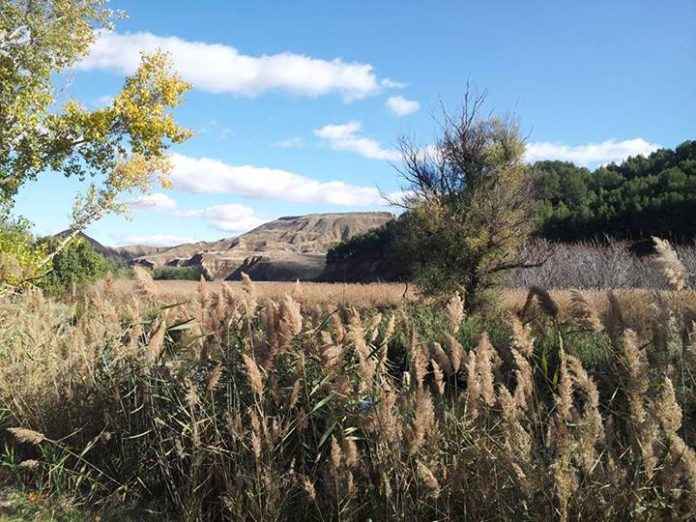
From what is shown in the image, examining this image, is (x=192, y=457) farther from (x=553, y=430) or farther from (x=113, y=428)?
(x=553, y=430)

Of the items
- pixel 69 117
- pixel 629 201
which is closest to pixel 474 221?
pixel 69 117

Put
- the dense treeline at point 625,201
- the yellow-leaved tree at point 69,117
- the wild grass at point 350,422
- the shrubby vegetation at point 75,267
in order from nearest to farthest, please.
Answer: the wild grass at point 350,422, the yellow-leaved tree at point 69,117, the shrubby vegetation at point 75,267, the dense treeline at point 625,201

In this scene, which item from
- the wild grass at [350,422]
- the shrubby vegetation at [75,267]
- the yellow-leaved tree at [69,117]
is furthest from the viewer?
the shrubby vegetation at [75,267]

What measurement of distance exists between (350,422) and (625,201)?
47.5m

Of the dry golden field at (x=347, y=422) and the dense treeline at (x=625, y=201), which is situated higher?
the dense treeline at (x=625, y=201)

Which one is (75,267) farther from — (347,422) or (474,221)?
(347,422)

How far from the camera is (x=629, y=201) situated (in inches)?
1809

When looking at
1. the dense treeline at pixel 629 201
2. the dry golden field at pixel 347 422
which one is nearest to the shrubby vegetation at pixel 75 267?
the dry golden field at pixel 347 422

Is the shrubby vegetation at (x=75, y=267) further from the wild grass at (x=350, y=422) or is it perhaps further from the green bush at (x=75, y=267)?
the wild grass at (x=350, y=422)

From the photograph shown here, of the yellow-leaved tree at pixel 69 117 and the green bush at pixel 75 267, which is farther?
the green bush at pixel 75 267

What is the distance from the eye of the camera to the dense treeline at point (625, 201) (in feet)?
138

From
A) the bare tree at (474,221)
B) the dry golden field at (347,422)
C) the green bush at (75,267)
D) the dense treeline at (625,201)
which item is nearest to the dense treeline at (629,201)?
the dense treeline at (625,201)

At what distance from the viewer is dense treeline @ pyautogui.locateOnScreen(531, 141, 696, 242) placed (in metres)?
42.1

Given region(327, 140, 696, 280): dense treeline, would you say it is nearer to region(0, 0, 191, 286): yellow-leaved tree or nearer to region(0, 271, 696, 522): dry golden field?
region(0, 0, 191, 286): yellow-leaved tree
